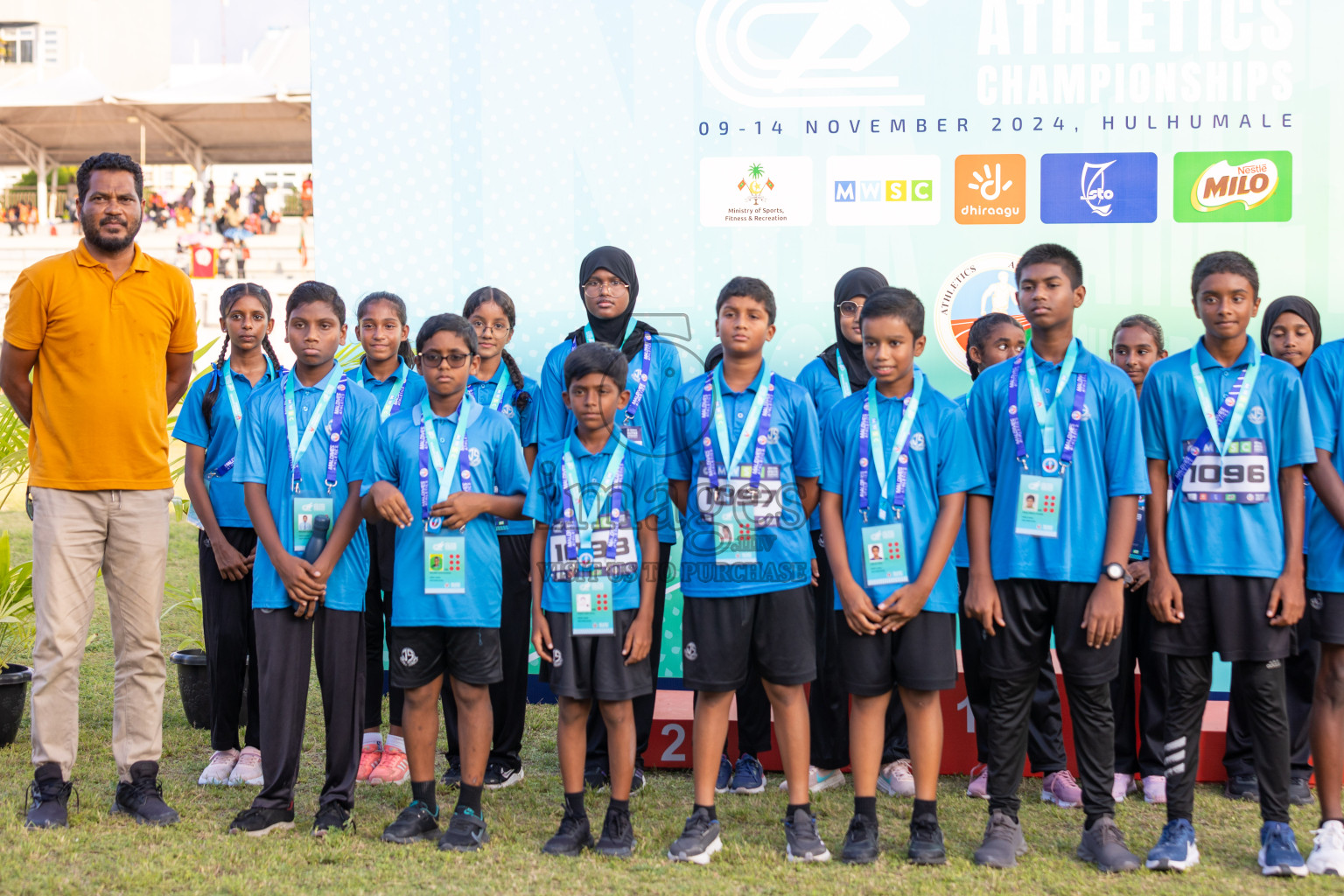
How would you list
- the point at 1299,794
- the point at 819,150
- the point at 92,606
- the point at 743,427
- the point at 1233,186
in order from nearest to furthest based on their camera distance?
1. the point at 743,427
2. the point at 92,606
3. the point at 1299,794
4. the point at 1233,186
5. the point at 819,150

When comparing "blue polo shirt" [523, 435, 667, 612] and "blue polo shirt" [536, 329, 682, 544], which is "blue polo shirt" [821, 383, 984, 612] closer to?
"blue polo shirt" [523, 435, 667, 612]

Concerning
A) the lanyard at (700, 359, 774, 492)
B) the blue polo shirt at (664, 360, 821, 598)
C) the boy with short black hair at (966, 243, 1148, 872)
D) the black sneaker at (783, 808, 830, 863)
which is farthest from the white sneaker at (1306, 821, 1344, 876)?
the lanyard at (700, 359, 774, 492)

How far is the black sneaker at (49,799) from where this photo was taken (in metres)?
3.68

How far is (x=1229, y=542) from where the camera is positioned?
3.44 metres

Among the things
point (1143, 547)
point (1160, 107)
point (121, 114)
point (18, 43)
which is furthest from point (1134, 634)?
point (18, 43)

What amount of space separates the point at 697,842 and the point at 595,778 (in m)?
0.84

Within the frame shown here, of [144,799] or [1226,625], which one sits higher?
[1226,625]

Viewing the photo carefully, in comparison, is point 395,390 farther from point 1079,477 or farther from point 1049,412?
point 1079,477

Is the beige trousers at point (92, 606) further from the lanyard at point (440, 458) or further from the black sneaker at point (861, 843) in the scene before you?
the black sneaker at point (861, 843)

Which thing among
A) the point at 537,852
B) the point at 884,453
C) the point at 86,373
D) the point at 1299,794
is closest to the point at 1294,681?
the point at 1299,794

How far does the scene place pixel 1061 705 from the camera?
4.37m

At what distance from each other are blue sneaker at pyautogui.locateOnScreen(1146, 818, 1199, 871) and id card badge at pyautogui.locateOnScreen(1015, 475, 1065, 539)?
3.23ft

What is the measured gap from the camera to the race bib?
3451 millimetres

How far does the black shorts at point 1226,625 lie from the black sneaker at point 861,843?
3.40ft
